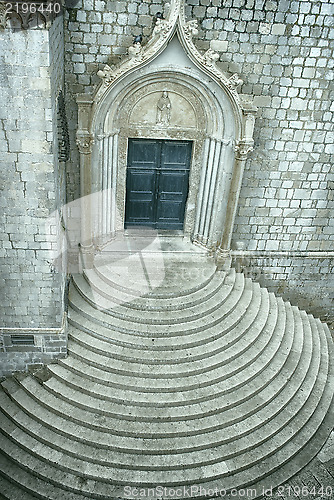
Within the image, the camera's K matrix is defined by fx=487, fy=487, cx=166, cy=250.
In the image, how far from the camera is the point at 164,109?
30.0ft

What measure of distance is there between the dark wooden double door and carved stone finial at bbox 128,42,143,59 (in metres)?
1.74

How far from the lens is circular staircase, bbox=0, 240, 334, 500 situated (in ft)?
23.1

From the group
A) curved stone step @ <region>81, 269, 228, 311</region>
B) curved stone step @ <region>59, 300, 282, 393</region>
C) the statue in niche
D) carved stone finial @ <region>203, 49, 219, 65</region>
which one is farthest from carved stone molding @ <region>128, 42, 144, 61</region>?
curved stone step @ <region>59, 300, 282, 393</region>

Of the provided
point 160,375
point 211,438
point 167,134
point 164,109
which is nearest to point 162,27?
point 164,109

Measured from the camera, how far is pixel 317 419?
27.3 feet

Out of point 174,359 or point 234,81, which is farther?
point 234,81

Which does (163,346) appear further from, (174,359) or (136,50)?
(136,50)

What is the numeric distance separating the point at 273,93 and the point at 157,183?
2816 mm

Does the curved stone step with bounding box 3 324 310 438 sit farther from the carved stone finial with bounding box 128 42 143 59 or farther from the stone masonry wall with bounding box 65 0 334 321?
the carved stone finial with bounding box 128 42 143 59

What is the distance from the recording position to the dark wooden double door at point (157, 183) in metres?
9.63

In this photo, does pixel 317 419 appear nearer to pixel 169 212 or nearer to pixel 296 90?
pixel 169 212

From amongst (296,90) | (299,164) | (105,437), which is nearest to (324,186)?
(299,164)

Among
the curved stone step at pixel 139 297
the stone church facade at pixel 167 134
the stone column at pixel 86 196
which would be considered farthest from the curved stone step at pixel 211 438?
the stone column at pixel 86 196

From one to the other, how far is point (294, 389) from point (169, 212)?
4317 millimetres
